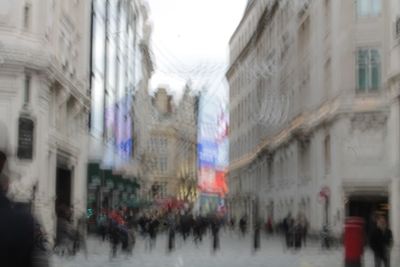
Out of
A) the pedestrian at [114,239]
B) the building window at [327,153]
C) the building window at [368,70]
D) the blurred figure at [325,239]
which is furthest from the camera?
the building window at [327,153]

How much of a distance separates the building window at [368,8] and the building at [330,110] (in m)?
0.05

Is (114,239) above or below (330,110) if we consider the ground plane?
below

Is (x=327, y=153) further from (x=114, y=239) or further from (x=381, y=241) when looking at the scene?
(x=381, y=241)

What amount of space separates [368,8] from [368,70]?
308 centimetres

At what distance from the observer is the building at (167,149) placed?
306ft

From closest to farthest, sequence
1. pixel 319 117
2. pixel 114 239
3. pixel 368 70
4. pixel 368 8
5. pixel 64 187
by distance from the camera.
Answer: pixel 114 239
pixel 64 187
pixel 368 70
pixel 368 8
pixel 319 117

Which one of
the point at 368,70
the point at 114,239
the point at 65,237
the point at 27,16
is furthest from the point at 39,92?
the point at 368,70

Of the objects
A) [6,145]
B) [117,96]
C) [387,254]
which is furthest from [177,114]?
[6,145]

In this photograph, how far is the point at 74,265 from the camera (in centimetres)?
2591

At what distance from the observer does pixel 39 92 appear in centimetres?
3556

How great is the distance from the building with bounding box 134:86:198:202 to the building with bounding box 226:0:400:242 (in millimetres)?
18969

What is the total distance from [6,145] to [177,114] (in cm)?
9736

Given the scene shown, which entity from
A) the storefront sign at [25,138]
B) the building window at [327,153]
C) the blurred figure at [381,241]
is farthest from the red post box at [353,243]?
the building window at [327,153]

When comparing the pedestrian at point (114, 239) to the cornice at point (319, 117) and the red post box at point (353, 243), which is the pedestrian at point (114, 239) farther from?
the cornice at point (319, 117)
